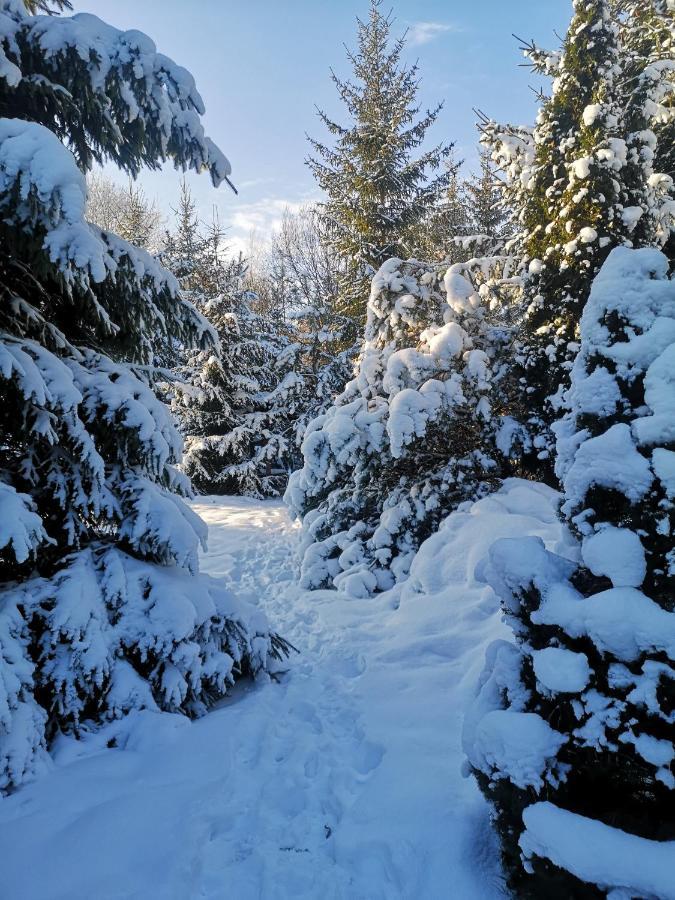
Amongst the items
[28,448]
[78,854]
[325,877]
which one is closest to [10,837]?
[78,854]

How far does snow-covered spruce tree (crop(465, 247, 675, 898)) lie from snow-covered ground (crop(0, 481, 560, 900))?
58 centimetres

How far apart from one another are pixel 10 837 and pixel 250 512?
1023 centimetres

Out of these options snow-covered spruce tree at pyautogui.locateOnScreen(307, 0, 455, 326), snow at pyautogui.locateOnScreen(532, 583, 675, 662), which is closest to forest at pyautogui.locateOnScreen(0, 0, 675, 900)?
snow at pyautogui.locateOnScreen(532, 583, 675, 662)

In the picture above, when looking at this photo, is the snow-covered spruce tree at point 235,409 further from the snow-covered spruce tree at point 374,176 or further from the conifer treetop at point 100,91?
the conifer treetop at point 100,91

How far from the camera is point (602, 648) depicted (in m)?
1.65

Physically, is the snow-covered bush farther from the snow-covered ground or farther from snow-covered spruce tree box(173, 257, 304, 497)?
the snow-covered ground

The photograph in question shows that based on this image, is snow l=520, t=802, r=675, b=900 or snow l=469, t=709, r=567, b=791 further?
snow l=469, t=709, r=567, b=791

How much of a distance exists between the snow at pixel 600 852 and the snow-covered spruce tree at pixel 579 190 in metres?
4.50

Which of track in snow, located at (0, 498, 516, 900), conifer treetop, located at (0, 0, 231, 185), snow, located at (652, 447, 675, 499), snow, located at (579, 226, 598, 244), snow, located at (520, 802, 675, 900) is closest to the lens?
snow, located at (520, 802, 675, 900)

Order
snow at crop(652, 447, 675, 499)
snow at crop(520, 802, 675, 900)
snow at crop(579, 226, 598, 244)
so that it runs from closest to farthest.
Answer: snow at crop(520, 802, 675, 900), snow at crop(652, 447, 675, 499), snow at crop(579, 226, 598, 244)

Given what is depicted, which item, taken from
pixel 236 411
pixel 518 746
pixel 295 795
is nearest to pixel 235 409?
pixel 236 411

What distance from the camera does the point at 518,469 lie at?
6.54 metres

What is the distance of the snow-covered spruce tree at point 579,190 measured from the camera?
5.64 m

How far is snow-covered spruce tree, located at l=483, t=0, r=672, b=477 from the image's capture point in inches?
222
